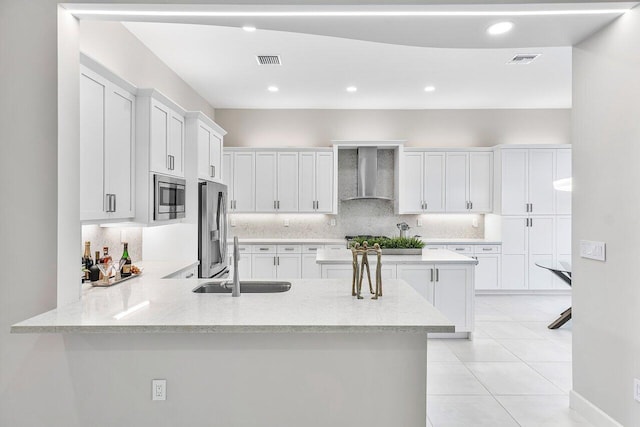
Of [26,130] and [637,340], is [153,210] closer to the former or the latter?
[26,130]

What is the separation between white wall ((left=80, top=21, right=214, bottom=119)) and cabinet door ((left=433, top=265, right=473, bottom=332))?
370cm

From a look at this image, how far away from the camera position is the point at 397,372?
2.01 meters

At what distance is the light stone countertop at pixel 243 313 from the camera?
180 centimetres

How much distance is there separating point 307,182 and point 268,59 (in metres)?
2.34

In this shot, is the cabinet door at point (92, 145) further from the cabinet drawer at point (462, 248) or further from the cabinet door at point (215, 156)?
the cabinet drawer at point (462, 248)

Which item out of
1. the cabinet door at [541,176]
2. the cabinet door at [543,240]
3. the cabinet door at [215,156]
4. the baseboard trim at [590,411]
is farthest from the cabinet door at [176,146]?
the cabinet door at [543,240]

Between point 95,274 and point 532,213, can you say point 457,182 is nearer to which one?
point 532,213

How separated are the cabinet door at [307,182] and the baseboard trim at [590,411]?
4.44 metres

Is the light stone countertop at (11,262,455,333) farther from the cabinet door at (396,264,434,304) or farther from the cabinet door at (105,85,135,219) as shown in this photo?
the cabinet door at (396,264,434,304)

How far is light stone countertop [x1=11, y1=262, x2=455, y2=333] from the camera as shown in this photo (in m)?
1.80

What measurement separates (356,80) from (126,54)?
9.46 feet

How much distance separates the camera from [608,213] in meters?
2.45

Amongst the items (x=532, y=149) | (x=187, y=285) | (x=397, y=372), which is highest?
(x=532, y=149)

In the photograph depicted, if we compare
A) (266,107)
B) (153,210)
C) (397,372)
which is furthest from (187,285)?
(266,107)
